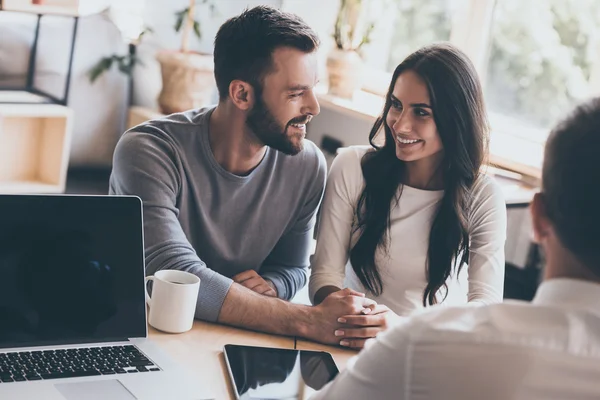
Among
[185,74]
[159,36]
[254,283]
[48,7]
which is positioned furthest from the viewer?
[159,36]

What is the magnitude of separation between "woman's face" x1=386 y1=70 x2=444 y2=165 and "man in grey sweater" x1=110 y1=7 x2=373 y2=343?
199 mm

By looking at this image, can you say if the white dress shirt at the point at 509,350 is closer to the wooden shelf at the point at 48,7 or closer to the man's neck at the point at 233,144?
the man's neck at the point at 233,144

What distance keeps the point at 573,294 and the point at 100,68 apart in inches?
133

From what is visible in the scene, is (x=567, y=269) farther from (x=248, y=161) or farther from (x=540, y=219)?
(x=248, y=161)

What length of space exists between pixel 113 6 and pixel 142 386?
3.20m

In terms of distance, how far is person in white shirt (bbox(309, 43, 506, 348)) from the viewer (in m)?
1.87

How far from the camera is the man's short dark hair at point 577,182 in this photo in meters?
0.82

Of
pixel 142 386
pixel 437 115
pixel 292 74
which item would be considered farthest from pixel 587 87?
pixel 142 386

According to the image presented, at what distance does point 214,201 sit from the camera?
184 centimetres

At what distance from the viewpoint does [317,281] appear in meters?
1.84

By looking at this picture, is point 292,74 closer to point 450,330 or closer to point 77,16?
point 450,330

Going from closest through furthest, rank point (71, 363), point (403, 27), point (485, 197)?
1. point (71, 363)
2. point (485, 197)
3. point (403, 27)

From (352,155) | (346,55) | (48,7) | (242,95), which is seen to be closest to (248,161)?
(242,95)

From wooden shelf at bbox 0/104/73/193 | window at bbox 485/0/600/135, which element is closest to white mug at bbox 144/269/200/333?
window at bbox 485/0/600/135
